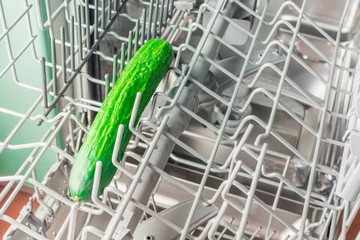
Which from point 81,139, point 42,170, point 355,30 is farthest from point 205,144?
point 42,170

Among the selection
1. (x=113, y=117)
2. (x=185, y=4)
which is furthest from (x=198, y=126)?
(x=113, y=117)

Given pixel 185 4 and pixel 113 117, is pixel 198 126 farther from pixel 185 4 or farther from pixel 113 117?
pixel 113 117

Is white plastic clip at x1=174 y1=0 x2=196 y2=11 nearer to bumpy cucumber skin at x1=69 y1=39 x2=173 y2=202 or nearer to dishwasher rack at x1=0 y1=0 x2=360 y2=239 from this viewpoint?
dishwasher rack at x1=0 y1=0 x2=360 y2=239

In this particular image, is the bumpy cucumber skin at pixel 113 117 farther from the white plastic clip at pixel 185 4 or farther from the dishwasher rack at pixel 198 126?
the white plastic clip at pixel 185 4

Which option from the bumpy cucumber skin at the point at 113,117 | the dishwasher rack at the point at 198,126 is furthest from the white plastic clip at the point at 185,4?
the bumpy cucumber skin at the point at 113,117

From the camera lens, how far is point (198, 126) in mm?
817

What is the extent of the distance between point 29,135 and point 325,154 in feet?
1.96

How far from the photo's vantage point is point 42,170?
1091 mm

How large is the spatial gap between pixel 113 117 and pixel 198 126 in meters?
0.42

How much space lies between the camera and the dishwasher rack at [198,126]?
41cm

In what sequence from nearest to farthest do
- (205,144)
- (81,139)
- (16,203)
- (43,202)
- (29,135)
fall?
(43,202), (81,139), (205,144), (29,135), (16,203)

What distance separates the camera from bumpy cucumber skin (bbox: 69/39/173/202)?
39 centimetres

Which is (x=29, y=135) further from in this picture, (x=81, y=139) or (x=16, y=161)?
(x=81, y=139)

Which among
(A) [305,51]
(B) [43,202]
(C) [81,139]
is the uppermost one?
(A) [305,51]
